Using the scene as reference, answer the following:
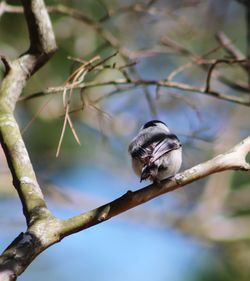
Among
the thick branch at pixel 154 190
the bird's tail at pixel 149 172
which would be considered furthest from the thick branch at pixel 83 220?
the bird's tail at pixel 149 172

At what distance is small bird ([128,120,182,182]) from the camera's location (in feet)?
8.18

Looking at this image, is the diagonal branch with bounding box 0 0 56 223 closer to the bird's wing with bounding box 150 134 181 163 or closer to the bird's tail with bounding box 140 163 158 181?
the bird's tail with bounding box 140 163 158 181

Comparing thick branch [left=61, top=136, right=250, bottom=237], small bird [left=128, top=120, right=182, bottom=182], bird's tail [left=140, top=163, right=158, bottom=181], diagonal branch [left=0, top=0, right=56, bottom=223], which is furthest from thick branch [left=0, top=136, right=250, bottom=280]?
small bird [left=128, top=120, right=182, bottom=182]

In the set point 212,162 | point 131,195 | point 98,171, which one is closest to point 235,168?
point 212,162

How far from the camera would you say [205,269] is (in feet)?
20.5

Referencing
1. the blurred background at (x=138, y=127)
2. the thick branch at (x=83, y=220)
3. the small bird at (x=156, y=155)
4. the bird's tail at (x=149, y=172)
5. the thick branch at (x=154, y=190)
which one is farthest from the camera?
the blurred background at (x=138, y=127)

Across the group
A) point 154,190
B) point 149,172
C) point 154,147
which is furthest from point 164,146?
point 154,190

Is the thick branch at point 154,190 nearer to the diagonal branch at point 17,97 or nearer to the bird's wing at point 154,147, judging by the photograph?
the diagonal branch at point 17,97

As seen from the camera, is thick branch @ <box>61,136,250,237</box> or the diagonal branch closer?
thick branch @ <box>61,136,250,237</box>

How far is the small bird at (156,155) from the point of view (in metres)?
2.49

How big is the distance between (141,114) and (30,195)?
347 centimetres

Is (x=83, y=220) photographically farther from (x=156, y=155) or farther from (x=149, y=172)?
(x=156, y=155)

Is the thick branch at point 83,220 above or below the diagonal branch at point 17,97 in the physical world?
below

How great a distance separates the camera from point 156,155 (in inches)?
101
